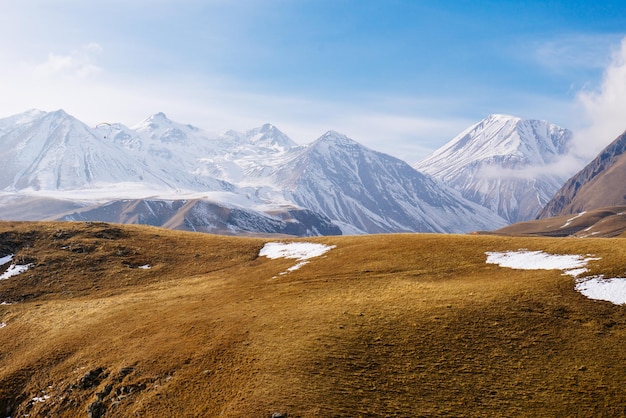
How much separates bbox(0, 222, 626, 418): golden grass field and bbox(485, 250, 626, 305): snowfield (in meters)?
1.12

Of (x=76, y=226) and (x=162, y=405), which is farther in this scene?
(x=76, y=226)

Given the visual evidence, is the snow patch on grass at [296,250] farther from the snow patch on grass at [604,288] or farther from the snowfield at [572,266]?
the snow patch on grass at [604,288]

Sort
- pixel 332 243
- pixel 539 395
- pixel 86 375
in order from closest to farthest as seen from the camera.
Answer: pixel 539 395, pixel 86 375, pixel 332 243

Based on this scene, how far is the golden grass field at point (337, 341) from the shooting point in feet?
94.1

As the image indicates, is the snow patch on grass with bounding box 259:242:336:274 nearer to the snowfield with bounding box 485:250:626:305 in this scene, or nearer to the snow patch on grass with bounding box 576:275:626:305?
the snowfield with bounding box 485:250:626:305

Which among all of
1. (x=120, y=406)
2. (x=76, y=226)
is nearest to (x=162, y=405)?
(x=120, y=406)

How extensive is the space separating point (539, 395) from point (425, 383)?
22.7 ft

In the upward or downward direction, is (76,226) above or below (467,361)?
above

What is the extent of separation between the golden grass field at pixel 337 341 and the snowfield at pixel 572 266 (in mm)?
1121

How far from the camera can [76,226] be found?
82.4 meters

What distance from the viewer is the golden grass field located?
28.7 metres

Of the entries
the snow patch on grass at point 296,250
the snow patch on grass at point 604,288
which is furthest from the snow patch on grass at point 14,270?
the snow patch on grass at point 604,288

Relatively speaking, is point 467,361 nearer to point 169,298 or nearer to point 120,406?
point 120,406

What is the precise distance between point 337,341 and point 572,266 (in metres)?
26.0
